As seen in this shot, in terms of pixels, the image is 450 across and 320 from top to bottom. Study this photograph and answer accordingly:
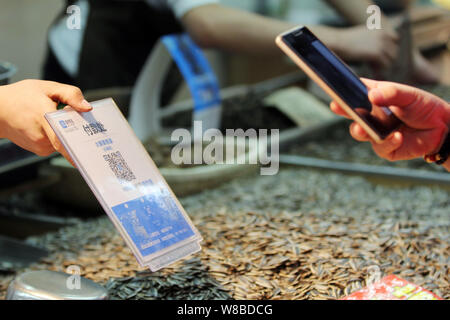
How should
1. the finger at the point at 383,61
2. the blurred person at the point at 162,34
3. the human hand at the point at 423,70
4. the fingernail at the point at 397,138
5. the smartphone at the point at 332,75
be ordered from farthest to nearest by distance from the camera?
the human hand at the point at 423,70, the finger at the point at 383,61, the blurred person at the point at 162,34, the fingernail at the point at 397,138, the smartphone at the point at 332,75

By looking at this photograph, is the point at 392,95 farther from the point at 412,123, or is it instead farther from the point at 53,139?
the point at 53,139

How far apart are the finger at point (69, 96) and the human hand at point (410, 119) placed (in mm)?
415

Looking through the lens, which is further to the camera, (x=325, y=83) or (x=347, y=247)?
(x=347, y=247)

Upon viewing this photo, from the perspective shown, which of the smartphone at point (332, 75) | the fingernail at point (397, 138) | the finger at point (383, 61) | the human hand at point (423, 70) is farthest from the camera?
the human hand at point (423, 70)

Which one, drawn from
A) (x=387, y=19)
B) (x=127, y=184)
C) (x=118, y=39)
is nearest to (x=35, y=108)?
(x=127, y=184)

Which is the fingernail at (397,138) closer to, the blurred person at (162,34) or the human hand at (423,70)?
the blurred person at (162,34)

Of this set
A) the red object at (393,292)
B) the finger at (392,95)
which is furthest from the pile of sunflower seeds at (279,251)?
the finger at (392,95)

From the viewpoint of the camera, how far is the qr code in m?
0.67

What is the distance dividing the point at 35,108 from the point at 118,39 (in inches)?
38.7

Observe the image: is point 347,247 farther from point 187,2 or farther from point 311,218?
point 187,2

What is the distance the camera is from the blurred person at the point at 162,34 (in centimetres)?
145

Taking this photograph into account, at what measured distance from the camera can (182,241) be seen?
68 cm

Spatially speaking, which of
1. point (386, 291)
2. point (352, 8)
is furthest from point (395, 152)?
point (352, 8)

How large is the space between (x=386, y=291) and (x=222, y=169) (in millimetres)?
775
